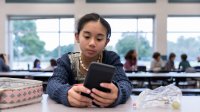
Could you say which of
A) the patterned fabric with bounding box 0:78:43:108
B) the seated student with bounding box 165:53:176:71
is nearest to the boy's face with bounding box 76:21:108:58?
the patterned fabric with bounding box 0:78:43:108

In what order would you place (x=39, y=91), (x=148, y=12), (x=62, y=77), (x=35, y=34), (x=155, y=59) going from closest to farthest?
(x=39, y=91) → (x=62, y=77) → (x=155, y=59) → (x=148, y=12) → (x=35, y=34)

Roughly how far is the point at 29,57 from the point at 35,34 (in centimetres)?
109

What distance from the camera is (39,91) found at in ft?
3.90

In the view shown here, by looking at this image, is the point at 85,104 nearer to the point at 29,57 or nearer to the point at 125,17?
the point at 125,17

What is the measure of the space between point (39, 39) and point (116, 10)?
351 centimetres

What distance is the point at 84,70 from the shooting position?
4.51 ft

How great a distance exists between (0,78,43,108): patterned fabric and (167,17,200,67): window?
10.5 m

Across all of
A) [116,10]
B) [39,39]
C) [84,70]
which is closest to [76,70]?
[84,70]

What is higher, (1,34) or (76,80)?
(1,34)

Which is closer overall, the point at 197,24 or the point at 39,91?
the point at 39,91

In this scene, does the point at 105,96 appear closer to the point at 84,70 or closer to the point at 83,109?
the point at 83,109

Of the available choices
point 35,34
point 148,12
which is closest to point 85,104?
point 148,12

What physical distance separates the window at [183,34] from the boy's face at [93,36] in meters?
10.4

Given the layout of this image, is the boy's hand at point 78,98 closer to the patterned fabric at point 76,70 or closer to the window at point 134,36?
the patterned fabric at point 76,70
